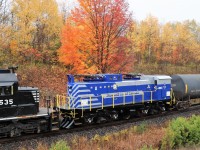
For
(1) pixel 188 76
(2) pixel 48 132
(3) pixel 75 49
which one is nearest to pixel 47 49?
(3) pixel 75 49

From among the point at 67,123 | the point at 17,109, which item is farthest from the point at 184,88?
the point at 17,109

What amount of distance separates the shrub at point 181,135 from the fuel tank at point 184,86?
24.8ft

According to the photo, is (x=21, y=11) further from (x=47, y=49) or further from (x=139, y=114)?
(x=139, y=114)

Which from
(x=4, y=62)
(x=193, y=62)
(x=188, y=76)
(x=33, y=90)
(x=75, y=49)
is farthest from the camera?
(x=193, y=62)

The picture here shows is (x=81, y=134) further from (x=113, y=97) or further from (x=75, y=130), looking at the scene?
(x=113, y=97)

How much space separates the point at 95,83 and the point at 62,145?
720 centimetres

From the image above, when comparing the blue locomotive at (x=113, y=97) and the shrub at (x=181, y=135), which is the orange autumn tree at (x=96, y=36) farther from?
the shrub at (x=181, y=135)

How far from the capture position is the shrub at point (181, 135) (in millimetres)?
13898

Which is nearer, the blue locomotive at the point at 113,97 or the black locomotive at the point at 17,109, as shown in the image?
the black locomotive at the point at 17,109

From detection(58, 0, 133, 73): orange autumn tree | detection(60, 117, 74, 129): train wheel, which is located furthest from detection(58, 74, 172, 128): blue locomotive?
detection(58, 0, 133, 73): orange autumn tree

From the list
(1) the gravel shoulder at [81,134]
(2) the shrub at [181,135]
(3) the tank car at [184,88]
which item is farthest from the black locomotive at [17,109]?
(3) the tank car at [184,88]

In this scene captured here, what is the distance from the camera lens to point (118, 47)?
2294cm

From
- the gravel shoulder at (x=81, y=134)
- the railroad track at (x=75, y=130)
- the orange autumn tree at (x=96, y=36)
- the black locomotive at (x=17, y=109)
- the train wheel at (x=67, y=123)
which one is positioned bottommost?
the gravel shoulder at (x=81, y=134)

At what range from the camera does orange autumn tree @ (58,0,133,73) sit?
22031mm
